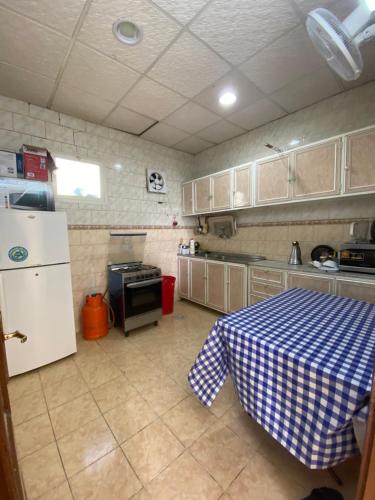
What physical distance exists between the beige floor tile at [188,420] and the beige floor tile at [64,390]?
0.80 meters

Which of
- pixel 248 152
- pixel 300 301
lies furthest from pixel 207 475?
pixel 248 152

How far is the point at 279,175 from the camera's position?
8.00 ft

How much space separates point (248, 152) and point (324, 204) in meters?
1.32

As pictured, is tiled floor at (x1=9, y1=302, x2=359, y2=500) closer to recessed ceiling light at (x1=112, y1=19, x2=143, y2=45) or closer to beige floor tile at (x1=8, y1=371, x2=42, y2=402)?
beige floor tile at (x1=8, y1=371, x2=42, y2=402)

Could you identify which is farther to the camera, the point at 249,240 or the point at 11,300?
the point at 249,240

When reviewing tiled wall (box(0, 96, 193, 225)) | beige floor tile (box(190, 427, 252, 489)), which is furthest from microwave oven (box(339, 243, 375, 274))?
tiled wall (box(0, 96, 193, 225))

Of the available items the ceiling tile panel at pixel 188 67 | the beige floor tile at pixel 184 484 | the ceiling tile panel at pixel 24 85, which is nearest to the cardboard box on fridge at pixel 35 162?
the ceiling tile panel at pixel 24 85

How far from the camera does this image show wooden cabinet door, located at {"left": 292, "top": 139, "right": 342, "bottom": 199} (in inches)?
79.6

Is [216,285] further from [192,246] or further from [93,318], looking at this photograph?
[93,318]

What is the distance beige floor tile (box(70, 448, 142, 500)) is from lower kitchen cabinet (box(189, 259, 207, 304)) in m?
2.25

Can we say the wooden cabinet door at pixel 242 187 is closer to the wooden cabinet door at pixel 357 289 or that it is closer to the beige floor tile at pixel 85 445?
the wooden cabinet door at pixel 357 289

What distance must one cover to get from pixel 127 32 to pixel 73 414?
281 centimetres

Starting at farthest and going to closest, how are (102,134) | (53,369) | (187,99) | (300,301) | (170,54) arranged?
(102,134), (187,99), (53,369), (170,54), (300,301)

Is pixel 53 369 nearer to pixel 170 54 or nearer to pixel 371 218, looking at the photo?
pixel 170 54
